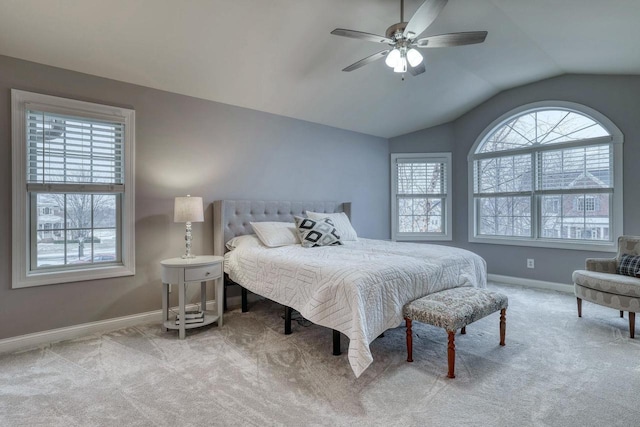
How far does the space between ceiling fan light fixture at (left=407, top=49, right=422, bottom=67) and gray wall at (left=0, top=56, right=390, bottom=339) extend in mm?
2224

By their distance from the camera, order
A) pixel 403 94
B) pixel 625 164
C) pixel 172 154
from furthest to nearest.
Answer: pixel 403 94, pixel 625 164, pixel 172 154

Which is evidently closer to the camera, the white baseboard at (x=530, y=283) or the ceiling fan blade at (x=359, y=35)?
the ceiling fan blade at (x=359, y=35)

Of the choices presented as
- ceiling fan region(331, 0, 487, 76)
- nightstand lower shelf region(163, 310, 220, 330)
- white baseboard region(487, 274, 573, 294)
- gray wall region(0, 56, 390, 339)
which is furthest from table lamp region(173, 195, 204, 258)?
white baseboard region(487, 274, 573, 294)

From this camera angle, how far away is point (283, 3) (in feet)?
8.68

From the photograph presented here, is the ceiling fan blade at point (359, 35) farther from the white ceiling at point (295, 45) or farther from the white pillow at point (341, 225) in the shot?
the white pillow at point (341, 225)

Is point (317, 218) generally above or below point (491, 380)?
above

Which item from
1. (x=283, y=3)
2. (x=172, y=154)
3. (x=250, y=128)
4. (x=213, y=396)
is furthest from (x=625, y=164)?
(x=172, y=154)

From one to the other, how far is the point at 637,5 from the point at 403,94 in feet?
7.65

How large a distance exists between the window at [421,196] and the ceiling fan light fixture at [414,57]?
3.32m

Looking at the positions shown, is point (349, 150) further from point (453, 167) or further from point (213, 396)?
point (213, 396)

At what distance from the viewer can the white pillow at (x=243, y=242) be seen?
3.50m

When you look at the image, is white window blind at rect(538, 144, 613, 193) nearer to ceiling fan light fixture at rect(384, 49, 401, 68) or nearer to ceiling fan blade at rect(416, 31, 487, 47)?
ceiling fan blade at rect(416, 31, 487, 47)

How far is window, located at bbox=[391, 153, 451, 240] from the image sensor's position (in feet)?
18.4

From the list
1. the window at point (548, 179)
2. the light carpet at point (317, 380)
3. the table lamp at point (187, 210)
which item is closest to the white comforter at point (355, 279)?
the light carpet at point (317, 380)
